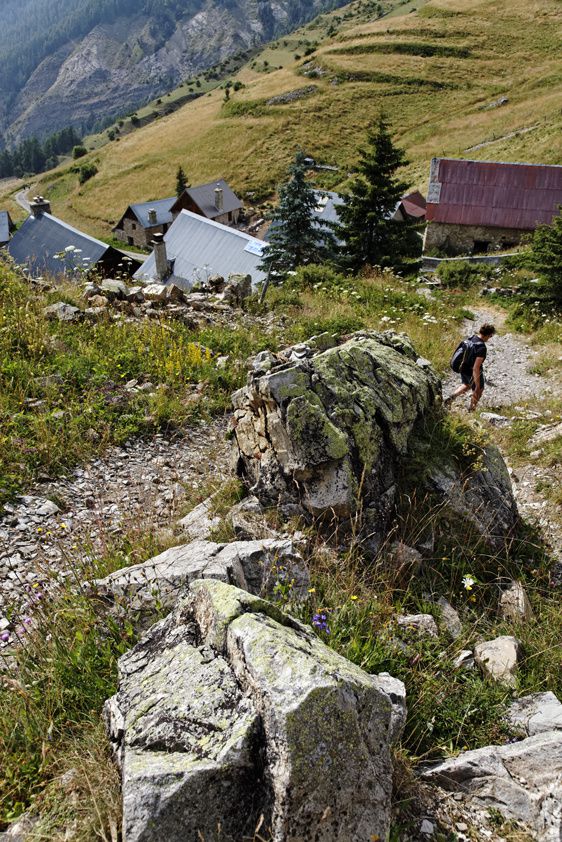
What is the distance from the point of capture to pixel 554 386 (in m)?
13.1

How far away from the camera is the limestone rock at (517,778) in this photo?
109 inches

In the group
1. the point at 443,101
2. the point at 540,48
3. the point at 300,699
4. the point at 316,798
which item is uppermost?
the point at 540,48

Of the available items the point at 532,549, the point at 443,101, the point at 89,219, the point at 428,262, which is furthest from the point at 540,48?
the point at 532,549

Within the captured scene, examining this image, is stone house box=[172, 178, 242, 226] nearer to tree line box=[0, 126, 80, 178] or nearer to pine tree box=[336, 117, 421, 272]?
pine tree box=[336, 117, 421, 272]

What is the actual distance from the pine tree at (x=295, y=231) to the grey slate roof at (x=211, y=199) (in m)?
39.7

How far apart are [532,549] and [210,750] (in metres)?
5.32

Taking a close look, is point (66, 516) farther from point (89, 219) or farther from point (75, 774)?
point (89, 219)

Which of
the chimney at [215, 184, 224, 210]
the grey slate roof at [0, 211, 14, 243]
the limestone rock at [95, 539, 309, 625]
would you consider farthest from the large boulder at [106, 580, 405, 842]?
the grey slate roof at [0, 211, 14, 243]

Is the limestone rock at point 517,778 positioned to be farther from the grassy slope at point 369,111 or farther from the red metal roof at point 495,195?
the grassy slope at point 369,111

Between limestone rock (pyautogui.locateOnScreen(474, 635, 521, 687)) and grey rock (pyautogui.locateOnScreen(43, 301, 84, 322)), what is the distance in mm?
9112

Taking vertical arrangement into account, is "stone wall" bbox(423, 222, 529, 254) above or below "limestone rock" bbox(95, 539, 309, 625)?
below

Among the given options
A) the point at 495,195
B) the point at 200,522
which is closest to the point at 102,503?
the point at 200,522

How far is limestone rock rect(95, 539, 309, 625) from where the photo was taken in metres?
3.84

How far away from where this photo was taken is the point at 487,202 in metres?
33.6
